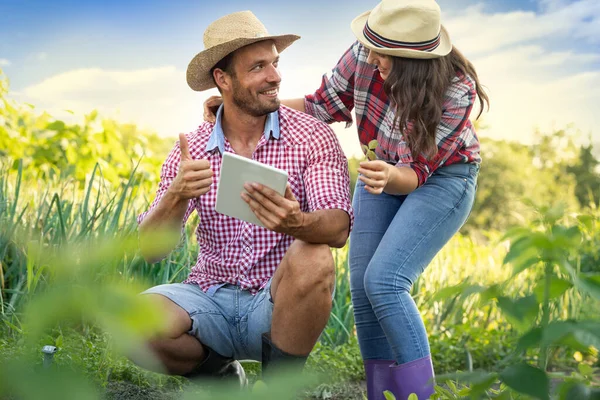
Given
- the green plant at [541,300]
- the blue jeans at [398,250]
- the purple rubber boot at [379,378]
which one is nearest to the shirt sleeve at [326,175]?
the blue jeans at [398,250]

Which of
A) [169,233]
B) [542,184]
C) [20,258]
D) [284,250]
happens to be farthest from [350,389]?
[542,184]

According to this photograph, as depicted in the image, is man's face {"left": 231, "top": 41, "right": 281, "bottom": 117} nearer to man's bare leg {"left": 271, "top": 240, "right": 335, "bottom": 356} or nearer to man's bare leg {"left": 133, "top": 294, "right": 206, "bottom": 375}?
man's bare leg {"left": 271, "top": 240, "right": 335, "bottom": 356}

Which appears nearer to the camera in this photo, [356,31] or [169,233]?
[169,233]

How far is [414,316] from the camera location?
2.27 metres

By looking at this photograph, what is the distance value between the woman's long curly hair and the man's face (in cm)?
45

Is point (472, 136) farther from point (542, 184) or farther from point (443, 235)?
point (542, 184)

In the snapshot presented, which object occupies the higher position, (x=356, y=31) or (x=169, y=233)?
(x=356, y=31)

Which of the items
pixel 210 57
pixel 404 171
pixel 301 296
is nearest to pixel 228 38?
pixel 210 57

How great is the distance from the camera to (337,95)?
8.72 ft

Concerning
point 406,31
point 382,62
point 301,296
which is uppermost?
point 406,31

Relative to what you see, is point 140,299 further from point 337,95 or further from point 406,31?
point 337,95

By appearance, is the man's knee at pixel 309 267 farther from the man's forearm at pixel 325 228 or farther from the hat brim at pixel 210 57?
the hat brim at pixel 210 57

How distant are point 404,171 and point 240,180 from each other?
0.51 meters

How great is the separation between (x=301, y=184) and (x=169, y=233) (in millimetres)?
1982
